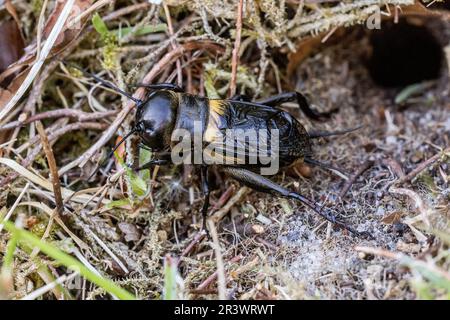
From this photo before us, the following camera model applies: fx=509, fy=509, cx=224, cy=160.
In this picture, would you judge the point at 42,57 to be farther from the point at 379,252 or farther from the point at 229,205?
the point at 379,252

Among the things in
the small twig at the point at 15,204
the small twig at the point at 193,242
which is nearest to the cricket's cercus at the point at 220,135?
the small twig at the point at 193,242

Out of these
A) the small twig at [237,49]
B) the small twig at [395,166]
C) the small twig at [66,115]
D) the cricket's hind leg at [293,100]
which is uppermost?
the small twig at [237,49]

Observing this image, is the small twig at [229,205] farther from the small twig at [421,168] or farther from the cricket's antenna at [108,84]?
the small twig at [421,168]

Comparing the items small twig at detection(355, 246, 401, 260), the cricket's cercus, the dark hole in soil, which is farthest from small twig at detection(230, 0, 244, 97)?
the dark hole in soil

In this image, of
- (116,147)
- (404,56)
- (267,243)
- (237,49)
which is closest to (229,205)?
(267,243)

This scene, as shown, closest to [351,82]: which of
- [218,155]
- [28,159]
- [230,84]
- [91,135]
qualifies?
[230,84]

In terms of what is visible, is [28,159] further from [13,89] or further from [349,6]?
[349,6]

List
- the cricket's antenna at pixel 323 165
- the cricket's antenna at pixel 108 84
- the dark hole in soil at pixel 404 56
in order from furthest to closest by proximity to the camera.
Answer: the dark hole in soil at pixel 404 56 < the cricket's antenna at pixel 323 165 < the cricket's antenna at pixel 108 84
